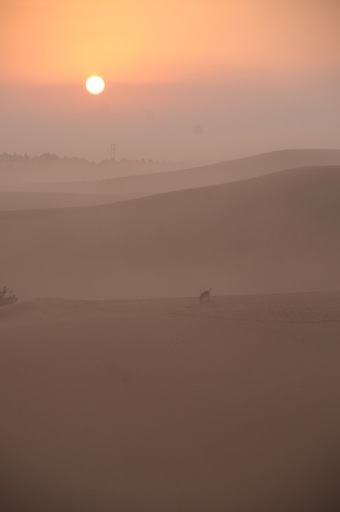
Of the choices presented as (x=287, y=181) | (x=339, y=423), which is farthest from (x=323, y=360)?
(x=287, y=181)

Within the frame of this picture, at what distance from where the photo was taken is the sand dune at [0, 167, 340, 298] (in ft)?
56.1

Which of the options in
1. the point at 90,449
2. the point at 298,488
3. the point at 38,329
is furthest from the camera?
the point at 38,329

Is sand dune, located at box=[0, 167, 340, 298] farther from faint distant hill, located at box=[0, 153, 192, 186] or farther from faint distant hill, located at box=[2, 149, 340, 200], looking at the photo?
faint distant hill, located at box=[0, 153, 192, 186]

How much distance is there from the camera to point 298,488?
5172mm

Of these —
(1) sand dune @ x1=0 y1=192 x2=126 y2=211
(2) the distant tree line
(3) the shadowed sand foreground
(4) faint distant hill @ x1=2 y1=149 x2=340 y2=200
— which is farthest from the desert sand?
(2) the distant tree line

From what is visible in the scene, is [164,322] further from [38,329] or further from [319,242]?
[319,242]

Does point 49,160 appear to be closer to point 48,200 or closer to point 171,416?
point 48,200

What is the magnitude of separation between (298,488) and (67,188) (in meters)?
55.5

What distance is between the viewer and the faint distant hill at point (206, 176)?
185ft

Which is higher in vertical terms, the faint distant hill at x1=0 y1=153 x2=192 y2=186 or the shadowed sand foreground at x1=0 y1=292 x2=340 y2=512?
the faint distant hill at x1=0 y1=153 x2=192 y2=186

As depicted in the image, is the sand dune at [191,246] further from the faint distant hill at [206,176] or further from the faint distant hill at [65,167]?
the faint distant hill at [65,167]

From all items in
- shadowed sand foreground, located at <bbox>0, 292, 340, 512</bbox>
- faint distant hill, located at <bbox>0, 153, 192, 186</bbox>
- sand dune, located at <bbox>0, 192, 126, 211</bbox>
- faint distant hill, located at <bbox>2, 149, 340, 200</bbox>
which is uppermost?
faint distant hill, located at <bbox>0, 153, 192, 186</bbox>

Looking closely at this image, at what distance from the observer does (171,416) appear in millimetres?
6055

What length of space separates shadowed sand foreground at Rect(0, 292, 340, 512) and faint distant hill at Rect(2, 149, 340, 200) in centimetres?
4580
